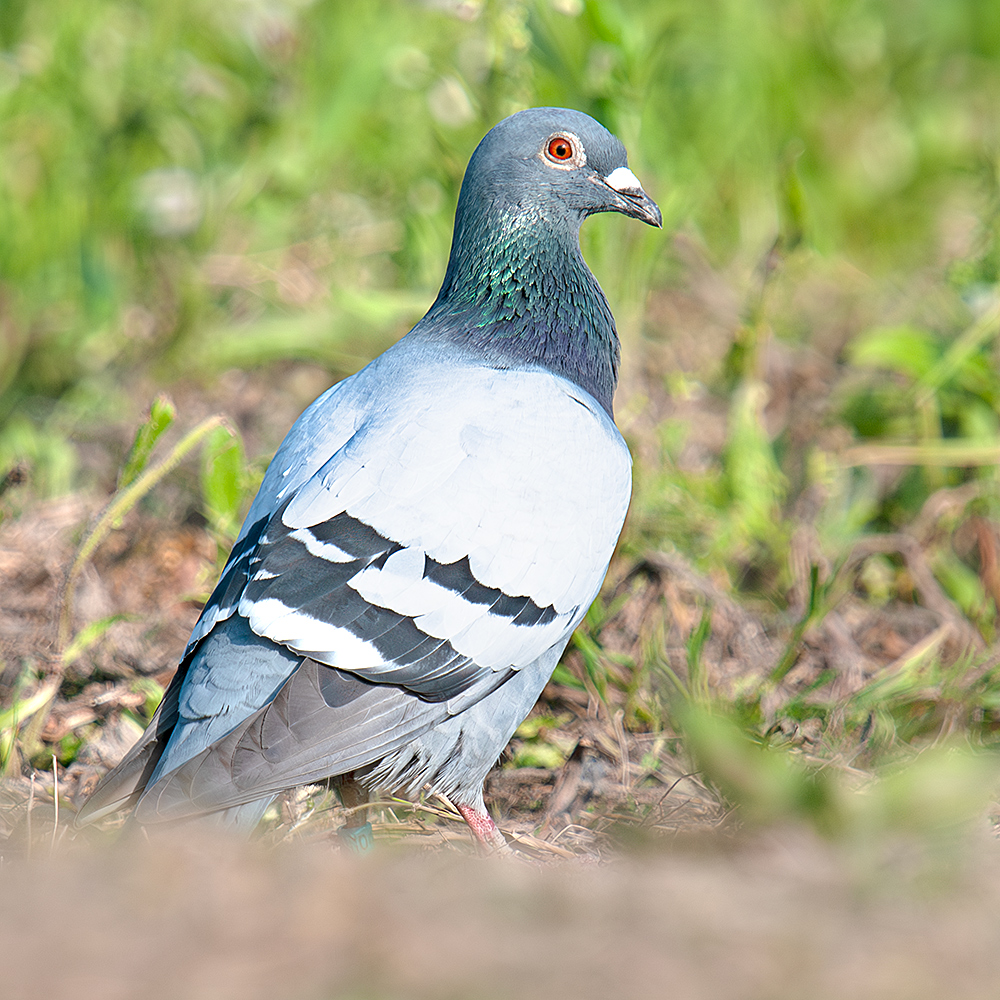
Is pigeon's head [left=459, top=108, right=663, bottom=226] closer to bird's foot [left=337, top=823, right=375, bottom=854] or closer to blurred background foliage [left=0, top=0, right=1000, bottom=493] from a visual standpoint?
blurred background foliage [left=0, top=0, right=1000, bottom=493]

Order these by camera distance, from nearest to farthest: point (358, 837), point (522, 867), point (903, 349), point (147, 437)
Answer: point (522, 867)
point (358, 837)
point (147, 437)
point (903, 349)

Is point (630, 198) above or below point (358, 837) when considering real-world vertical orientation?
above

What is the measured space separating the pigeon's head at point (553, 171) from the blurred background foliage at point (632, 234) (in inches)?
23.8

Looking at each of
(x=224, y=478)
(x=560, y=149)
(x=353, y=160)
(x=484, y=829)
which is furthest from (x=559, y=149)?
(x=353, y=160)

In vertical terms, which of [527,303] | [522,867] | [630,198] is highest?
[630,198]

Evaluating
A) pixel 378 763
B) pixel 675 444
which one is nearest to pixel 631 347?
pixel 675 444

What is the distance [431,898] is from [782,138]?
17.7 ft

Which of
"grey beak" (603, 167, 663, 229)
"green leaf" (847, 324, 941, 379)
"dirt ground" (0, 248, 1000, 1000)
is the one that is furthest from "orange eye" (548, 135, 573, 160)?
"green leaf" (847, 324, 941, 379)

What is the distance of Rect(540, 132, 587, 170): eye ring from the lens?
3.43m

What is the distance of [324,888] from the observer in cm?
185

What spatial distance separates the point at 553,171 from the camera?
11.3 ft

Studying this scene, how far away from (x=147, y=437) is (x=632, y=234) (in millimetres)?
1903

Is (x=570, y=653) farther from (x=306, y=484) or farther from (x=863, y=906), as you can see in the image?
(x=863, y=906)

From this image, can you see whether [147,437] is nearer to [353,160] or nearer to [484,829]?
[484,829]
